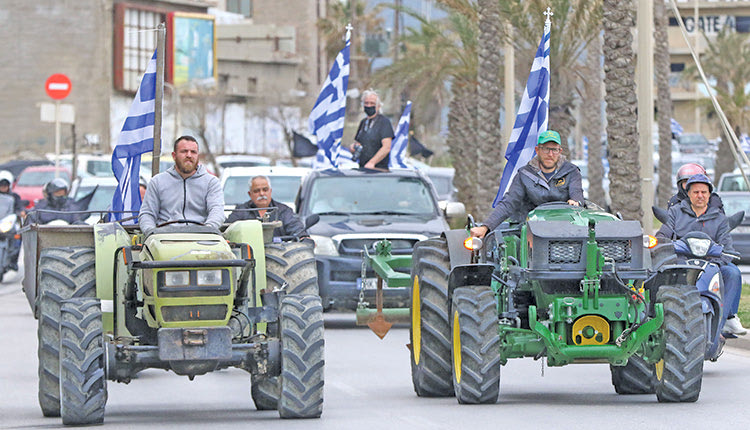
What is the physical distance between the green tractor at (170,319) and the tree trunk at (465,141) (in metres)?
34.1

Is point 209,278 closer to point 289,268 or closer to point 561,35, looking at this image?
point 289,268

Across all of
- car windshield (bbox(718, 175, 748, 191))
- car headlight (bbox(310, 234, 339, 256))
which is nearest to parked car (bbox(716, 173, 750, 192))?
car windshield (bbox(718, 175, 748, 191))

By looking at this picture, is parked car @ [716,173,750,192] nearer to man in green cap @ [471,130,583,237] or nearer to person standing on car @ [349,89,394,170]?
person standing on car @ [349,89,394,170]

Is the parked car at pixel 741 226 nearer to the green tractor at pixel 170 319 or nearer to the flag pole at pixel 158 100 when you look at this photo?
the flag pole at pixel 158 100

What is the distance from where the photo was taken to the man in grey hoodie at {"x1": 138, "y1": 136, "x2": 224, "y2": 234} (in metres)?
12.1

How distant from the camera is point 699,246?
13898 mm

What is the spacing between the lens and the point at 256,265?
11508 mm

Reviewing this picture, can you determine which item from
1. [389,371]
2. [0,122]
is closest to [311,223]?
[389,371]

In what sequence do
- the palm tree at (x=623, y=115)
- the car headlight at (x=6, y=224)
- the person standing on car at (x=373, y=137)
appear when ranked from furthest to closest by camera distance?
the palm tree at (x=623, y=115) < the car headlight at (x=6, y=224) < the person standing on car at (x=373, y=137)

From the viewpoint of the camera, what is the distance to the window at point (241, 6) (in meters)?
132

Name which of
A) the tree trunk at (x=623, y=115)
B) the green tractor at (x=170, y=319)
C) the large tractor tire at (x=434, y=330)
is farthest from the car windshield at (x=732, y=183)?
the green tractor at (x=170, y=319)

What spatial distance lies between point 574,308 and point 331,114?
17635 millimetres

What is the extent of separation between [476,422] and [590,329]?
107 centimetres

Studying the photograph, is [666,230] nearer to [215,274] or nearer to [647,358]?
[647,358]
